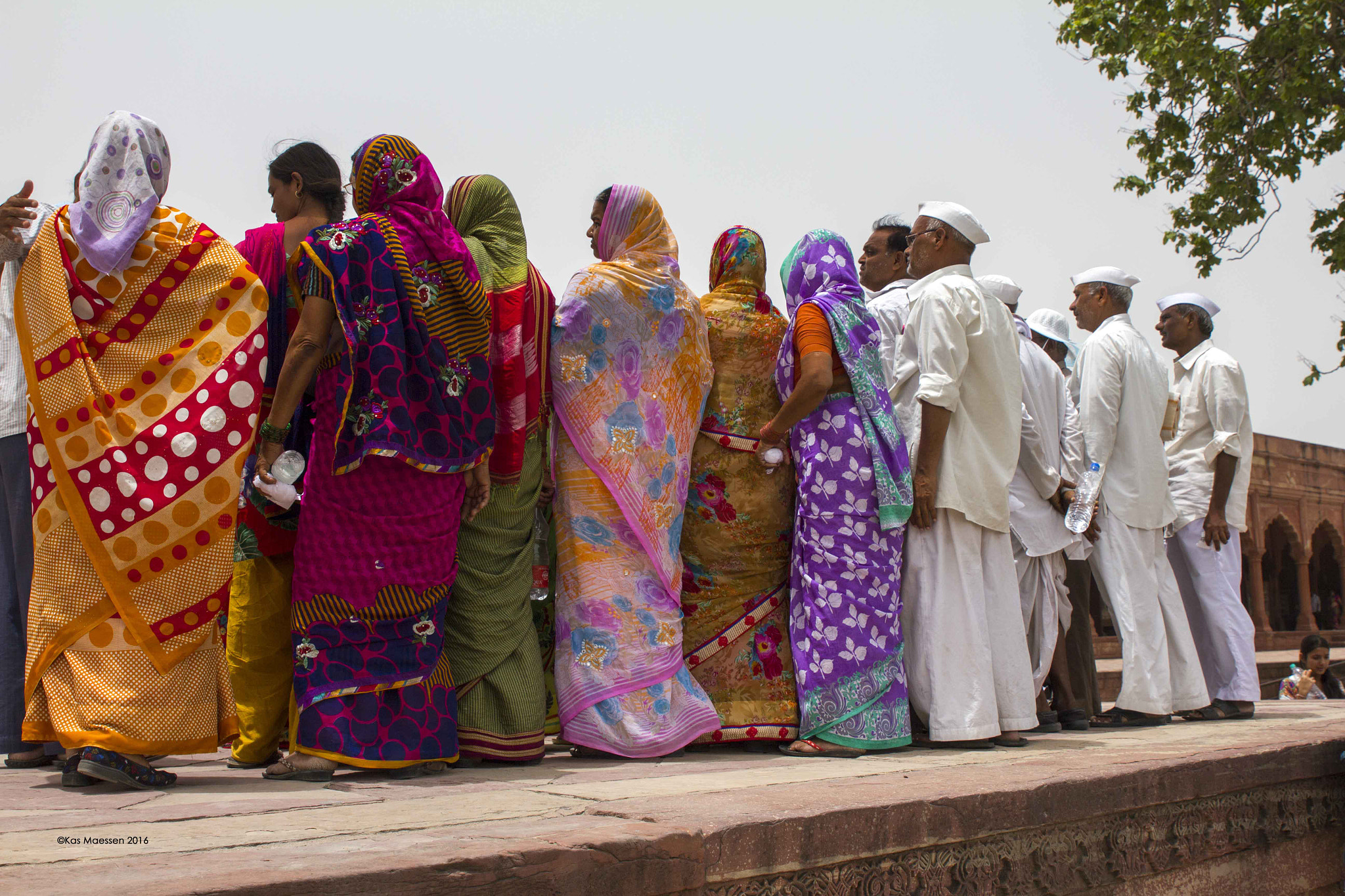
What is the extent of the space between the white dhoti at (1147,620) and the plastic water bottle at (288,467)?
12.8 feet

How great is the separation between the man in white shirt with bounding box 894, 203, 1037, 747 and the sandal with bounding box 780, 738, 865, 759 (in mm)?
394

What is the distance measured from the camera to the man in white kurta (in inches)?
201

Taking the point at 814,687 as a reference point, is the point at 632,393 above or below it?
above

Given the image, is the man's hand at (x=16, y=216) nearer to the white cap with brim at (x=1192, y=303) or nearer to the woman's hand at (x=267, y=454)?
the woman's hand at (x=267, y=454)

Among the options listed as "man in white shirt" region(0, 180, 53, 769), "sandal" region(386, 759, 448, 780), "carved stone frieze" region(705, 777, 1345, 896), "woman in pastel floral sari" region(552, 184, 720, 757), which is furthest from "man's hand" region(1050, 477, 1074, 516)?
"man in white shirt" region(0, 180, 53, 769)

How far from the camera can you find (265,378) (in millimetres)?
3408

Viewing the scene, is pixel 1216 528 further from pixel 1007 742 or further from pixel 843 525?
pixel 843 525

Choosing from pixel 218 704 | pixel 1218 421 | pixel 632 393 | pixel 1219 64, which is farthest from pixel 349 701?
pixel 1219 64

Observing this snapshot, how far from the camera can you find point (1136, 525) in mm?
5594

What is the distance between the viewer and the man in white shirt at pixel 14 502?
129 inches

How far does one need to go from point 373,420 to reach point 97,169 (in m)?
1.01

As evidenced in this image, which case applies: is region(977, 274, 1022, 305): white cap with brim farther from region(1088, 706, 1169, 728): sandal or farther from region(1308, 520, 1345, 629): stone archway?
region(1308, 520, 1345, 629): stone archway

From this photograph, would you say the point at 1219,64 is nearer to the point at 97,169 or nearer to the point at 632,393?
the point at 632,393

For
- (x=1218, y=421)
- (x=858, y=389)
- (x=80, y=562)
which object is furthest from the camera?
(x=1218, y=421)
